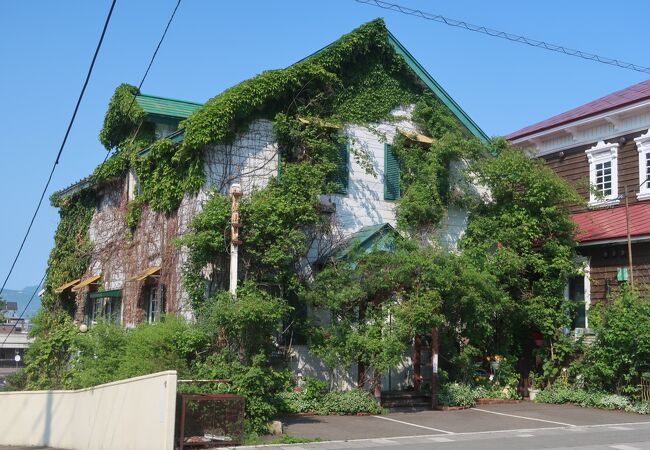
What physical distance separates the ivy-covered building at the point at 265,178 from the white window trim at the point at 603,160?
5309mm

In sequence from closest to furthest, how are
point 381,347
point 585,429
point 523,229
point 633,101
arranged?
point 585,429
point 381,347
point 523,229
point 633,101

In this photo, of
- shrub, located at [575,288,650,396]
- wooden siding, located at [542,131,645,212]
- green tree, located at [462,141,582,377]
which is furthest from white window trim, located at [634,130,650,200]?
shrub, located at [575,288,650,396]

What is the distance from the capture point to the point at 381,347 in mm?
16219

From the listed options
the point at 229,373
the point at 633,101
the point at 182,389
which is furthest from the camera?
the point at 633,101

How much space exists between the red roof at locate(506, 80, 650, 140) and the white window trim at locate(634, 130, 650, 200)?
126 cm

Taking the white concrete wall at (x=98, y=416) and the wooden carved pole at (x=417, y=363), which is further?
the wooden carved pole at (x=417, y=363)

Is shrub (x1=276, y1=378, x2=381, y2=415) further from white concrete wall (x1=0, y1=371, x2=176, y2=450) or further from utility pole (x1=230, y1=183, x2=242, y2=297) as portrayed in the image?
white concrete wall (x1=0, y1=371, x2=176, y2=450)

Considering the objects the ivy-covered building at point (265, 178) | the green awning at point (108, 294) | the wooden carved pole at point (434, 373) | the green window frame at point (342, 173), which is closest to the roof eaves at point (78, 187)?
the ivy-covered building at point (265, 178)

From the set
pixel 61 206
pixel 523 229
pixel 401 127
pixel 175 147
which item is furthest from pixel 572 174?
pixel 61 206

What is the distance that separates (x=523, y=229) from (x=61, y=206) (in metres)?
16.1

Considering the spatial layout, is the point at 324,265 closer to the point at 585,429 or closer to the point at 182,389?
the point at 182,389

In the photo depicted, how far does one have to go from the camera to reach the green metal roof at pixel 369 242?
17.5 m

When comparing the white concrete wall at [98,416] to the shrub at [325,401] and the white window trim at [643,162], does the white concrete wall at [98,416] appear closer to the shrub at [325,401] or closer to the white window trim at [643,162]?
the shrub at [325,401]

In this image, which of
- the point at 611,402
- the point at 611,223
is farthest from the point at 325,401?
the point at 611,223
